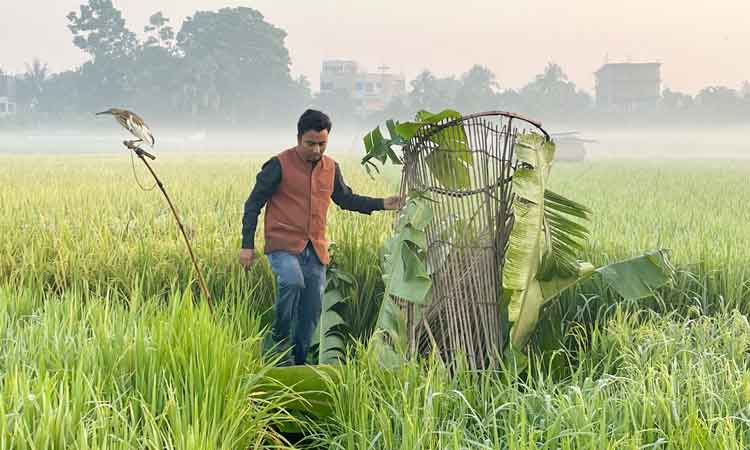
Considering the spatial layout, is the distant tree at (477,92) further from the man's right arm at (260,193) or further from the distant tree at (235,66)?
the man's right arm at (260,193)

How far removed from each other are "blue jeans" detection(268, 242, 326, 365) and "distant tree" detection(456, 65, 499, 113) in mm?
Answer: 50066

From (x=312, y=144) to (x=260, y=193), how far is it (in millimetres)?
381

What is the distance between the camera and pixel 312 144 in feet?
13.0

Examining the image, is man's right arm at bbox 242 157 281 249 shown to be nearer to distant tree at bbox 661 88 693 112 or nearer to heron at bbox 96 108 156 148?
heron at bbox 96 108 156 148

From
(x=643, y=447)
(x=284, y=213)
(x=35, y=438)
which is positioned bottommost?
(x=643, y=447)

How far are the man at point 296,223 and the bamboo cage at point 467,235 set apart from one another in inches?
12.2

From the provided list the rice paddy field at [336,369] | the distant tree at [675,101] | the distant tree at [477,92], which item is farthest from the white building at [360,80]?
the rice paddy field at [336,369]

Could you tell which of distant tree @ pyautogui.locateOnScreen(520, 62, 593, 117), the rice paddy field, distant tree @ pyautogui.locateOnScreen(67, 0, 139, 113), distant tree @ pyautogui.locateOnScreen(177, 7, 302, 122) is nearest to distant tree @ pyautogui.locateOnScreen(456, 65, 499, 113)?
distant tree @ pyautogui.locateOnScreen(520, 62, 593, 117)

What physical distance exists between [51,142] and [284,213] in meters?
50.6

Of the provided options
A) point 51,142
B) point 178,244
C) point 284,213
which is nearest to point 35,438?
point 284,213

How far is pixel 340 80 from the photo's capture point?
8625 centimetres

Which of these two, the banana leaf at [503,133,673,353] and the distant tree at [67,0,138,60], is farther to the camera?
the distant tree at [67,0,138,60]

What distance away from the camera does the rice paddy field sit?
2.40 metres

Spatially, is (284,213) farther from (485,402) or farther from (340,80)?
(340,80)
